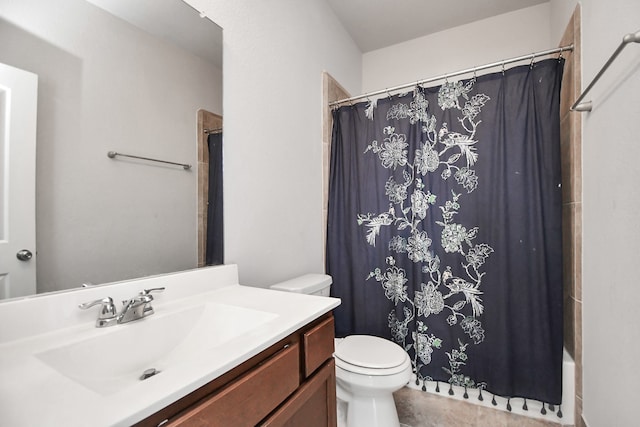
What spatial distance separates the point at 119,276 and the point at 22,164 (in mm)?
376

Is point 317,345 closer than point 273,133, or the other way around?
point 317,345

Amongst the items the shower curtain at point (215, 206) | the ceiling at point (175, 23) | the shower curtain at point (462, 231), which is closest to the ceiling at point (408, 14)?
the shower curtain at point (462, 231)

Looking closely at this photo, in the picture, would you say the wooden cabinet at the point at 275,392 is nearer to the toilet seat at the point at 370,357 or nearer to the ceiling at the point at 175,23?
the toilet seat at the point at 370,357

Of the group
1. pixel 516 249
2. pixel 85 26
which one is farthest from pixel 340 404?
pixel 85 26

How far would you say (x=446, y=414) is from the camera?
5.08ft

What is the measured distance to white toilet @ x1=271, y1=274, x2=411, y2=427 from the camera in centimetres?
127

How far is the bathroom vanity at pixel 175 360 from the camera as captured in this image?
0.42m

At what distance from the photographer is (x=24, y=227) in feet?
2.23

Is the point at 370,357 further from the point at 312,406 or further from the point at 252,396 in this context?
the point at 252,396

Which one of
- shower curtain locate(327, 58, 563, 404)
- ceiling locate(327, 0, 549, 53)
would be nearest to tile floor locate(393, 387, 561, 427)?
shower curtain locate(327, 58, 563, 404)

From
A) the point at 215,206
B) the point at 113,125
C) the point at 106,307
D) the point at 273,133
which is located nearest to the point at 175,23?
the point at 113,125

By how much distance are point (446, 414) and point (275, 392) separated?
1413mm

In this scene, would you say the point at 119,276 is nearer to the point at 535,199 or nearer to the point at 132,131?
the point at 132,131

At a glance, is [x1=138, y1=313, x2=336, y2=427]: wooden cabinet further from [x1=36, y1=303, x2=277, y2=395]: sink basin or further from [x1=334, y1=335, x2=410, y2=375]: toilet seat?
[x1=334, y1=335, x2=410, y2=375]: toilet seat
